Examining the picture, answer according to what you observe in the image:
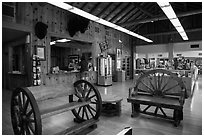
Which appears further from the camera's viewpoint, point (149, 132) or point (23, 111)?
point (149, 132)

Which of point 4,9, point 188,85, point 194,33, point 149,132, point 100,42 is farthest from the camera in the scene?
point 194,33

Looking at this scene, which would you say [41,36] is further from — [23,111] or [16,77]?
[23,111]

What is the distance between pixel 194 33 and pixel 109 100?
10.8 metres

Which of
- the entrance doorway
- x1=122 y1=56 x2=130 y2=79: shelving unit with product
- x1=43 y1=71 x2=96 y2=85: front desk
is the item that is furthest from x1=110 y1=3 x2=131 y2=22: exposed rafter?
the entrance doorway

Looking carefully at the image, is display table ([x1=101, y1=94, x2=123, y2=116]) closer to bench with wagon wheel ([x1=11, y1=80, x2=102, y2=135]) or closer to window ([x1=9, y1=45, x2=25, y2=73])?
bench with wagon wheel ([x1=11, y1=80, x2=102, y2=135])

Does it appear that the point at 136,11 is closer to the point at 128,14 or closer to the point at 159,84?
the point at 128,14

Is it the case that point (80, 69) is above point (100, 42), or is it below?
below

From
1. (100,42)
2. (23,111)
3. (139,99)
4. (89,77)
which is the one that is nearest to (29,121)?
(23,111)

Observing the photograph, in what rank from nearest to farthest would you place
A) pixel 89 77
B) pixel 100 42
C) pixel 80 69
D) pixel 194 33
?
pixel 80 69, pixel 89 77, pixel 100 42, pixel 194 33

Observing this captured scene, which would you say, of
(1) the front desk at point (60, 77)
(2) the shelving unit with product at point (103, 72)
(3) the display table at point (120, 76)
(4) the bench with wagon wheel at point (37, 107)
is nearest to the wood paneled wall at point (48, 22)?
(1) the front desk at point (60, 77)

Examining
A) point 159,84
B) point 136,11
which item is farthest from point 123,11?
point 159,84

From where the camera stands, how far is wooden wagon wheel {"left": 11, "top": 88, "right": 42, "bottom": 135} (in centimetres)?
204

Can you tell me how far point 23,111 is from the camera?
90.7 inches

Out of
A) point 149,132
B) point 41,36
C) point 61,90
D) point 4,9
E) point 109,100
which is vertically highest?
point 4,9
